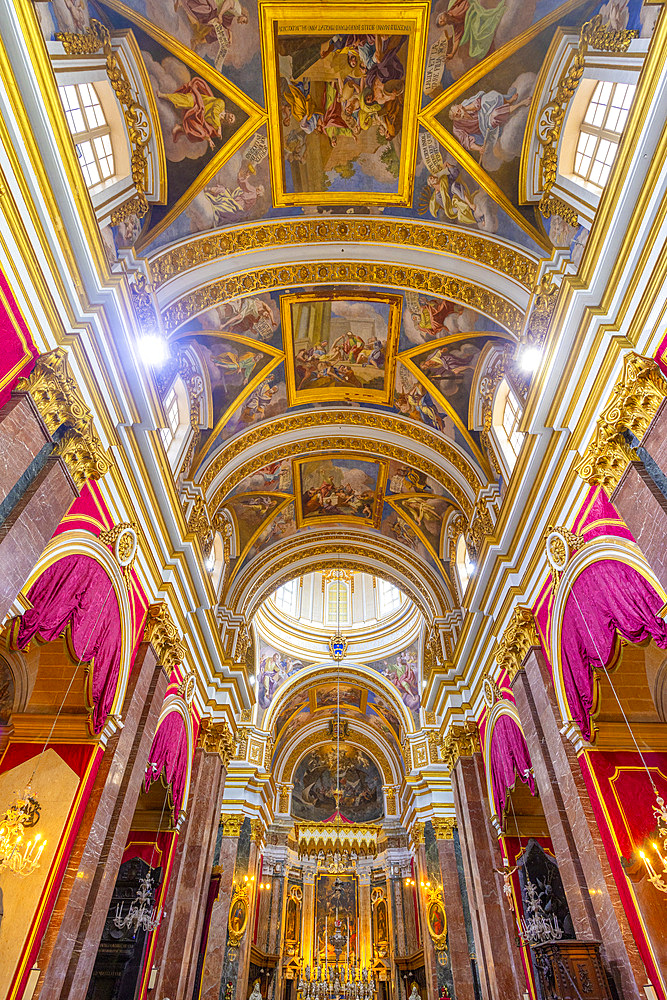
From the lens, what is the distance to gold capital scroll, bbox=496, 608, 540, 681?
33.6 ft

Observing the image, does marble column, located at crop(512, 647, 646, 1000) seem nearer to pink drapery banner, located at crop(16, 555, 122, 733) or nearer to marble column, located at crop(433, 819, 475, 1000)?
pink drapery banner, located at crop(16, 555, 122, 733)

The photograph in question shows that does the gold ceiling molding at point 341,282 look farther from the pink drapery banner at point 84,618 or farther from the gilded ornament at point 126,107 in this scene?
the pink drapery banner at point 84,618

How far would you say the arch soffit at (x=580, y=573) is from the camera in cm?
738

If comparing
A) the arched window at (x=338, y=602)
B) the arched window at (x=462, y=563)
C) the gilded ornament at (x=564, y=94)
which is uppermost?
the arched window at (x=338, y=602)

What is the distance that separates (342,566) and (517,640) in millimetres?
9770

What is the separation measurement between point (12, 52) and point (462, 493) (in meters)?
11.5

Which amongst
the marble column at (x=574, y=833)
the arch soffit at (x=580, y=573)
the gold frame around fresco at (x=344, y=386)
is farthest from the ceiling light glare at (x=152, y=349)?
the marble column at (x=574, y=833)

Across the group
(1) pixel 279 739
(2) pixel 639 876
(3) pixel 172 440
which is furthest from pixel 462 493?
(1) pixel 279 739

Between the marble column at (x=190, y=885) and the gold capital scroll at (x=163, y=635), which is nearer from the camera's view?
the gold capital scroll at (x=163, y=635)

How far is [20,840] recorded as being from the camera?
277 inches

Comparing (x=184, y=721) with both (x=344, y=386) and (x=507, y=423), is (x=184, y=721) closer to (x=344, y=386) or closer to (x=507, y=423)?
(x=344, y=386)

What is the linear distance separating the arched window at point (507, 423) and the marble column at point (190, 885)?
10.1 meters

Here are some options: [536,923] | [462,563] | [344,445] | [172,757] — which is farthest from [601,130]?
[172,757]

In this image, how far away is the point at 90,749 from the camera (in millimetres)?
8453
